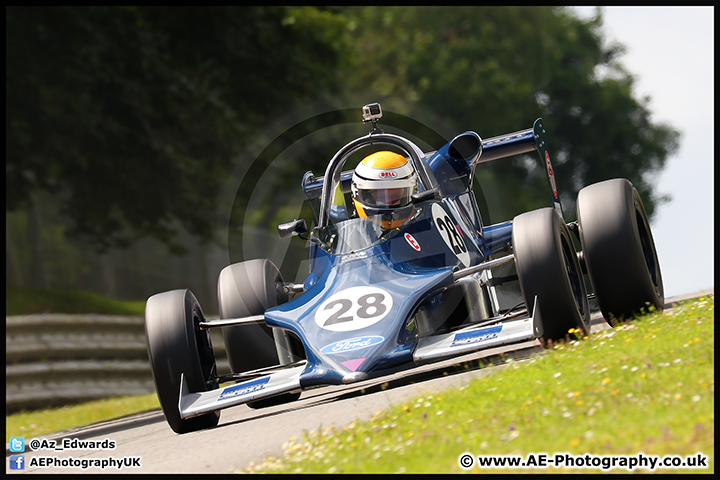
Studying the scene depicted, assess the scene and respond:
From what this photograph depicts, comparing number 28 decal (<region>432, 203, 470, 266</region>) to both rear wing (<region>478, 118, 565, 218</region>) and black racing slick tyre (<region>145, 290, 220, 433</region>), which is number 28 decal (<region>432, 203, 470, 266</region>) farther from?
black racing slick tyre (<region>145, 290, 220, 433</region>)

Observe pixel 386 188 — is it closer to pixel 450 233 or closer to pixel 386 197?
pixel 386 197

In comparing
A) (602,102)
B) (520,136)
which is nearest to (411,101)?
(602,102)

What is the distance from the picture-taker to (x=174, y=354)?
677cm

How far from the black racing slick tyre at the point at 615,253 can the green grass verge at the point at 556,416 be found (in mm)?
704

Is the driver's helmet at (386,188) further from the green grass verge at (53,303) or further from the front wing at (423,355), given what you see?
the green grass verge at (53,303)

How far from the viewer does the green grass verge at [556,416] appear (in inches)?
165

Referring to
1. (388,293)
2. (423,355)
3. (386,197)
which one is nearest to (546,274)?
(423,355)

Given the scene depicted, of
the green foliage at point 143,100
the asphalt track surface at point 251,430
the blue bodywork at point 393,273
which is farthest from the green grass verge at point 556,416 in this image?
the green foliage at point 143,100

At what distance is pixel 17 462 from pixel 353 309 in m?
2.85

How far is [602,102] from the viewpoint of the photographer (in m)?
35.5

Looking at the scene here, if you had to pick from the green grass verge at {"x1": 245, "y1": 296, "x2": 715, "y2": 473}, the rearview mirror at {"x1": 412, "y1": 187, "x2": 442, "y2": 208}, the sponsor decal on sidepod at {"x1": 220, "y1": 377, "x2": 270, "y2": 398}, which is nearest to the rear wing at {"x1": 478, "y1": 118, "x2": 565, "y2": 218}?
the rearview mirror at {"x1": 412, "y1": 187, "x2": 442, "y2": 208}

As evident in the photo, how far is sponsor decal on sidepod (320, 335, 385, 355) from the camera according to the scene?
6246mm

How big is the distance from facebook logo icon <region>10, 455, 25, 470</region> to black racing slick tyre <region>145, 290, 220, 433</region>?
113cm

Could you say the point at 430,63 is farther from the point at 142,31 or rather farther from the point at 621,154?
the point at 142,31
